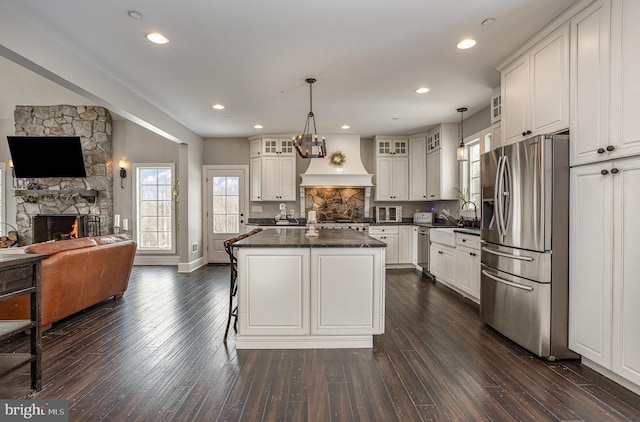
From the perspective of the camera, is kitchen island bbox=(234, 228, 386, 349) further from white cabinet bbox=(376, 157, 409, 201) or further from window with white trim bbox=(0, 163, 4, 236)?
window with white trim bbox=(0, 163, 4, 236)

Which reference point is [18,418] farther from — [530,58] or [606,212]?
[530,58]

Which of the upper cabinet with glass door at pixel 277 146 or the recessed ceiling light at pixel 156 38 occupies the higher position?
the recessed ceiling light at pixel 156 38

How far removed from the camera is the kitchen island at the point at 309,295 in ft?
9.00

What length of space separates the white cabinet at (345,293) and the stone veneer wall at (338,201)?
4.02 meters

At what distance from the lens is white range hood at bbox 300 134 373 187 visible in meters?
6.35

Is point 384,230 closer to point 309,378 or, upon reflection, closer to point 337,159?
point 337,159

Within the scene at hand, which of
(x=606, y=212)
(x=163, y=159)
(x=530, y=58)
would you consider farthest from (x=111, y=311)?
(x=530, y=58)

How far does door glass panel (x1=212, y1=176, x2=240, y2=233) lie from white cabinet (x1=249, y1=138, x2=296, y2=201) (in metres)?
0.60

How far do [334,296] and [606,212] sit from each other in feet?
6.73

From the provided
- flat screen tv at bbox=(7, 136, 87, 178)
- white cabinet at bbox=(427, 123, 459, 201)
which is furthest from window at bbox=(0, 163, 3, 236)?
white cabinet at bbox=(427, 123, 459, 201)

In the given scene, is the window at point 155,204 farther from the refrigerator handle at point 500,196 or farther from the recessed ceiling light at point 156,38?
the refrigerator handle at point 500,196

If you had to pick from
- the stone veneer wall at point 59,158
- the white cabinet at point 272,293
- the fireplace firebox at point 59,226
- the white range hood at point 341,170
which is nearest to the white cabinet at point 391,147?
the white range hood at point 341,170

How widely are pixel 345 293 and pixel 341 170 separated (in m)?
3.93

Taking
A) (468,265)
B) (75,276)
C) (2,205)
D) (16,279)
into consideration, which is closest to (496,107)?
(468,265)
